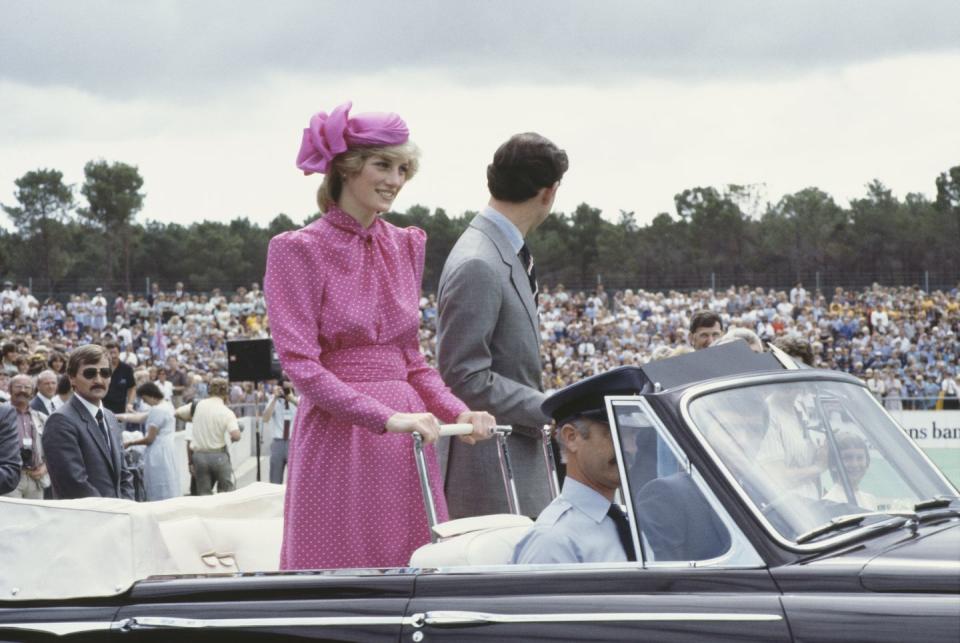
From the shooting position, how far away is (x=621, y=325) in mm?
41250

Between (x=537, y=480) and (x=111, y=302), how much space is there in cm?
4304

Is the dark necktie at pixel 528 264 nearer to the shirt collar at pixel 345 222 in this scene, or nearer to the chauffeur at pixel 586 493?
the shirt collar at pixel 345 222

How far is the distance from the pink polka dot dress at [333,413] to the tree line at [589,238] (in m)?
75.7

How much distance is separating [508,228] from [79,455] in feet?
10.2

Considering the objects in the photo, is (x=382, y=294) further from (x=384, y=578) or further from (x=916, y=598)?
(x=916, y=598)

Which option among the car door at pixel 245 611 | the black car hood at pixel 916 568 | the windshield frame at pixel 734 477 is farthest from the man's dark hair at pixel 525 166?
the black car hood at pixel 916 568

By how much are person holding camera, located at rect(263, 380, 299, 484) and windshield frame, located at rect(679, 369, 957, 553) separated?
45.8 feet

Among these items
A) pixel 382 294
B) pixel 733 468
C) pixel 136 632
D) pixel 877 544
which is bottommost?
pixel 136 632

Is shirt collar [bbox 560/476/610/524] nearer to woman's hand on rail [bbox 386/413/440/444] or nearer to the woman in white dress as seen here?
woman's hand on rail [bbox 386/413/440/444]

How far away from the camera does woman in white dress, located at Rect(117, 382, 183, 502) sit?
49.4ft

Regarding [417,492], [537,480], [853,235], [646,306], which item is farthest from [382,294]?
[853,235]

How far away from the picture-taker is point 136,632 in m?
3.62

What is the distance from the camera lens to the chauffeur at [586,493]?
343 centimetres

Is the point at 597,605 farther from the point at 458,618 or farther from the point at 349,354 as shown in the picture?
the point at 349,354
